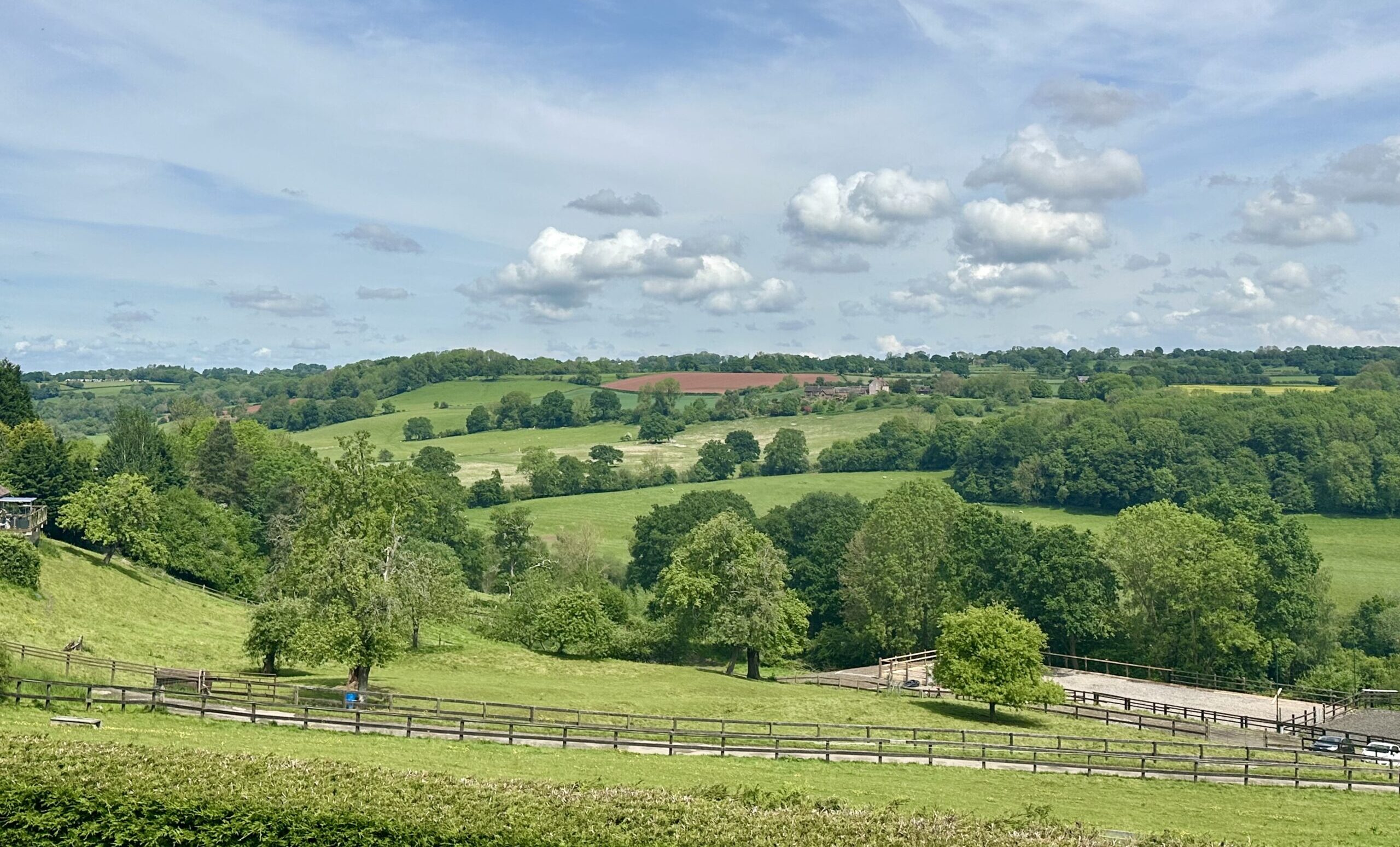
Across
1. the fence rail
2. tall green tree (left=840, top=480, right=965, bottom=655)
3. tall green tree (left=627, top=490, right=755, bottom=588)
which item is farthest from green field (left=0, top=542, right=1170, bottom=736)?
tall green tree (left=627, top=490, right=755, bottom=588)

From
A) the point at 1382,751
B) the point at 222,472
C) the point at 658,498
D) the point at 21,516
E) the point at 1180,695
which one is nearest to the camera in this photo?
the point at 1382,751

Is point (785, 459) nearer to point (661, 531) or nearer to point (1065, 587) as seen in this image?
point (661, 531)

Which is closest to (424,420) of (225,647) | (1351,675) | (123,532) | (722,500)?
(722,500)

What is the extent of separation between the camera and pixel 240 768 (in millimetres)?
22500

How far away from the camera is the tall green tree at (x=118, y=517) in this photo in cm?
6788

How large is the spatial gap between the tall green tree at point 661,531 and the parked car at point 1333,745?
191 feet

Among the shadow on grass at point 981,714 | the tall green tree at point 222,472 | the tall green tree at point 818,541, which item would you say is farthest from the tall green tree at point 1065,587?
the tall green tree at point 222,472

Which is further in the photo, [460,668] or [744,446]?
[744,446]

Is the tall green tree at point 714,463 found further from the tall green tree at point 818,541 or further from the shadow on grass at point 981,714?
the shadow on grass at point 981,714

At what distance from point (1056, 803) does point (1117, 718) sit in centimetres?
2531

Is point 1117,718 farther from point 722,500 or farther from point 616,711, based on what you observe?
point 722,500

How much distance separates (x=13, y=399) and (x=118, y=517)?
33.1m

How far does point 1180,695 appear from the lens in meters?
63.3

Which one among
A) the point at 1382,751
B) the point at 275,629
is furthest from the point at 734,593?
the point at 1382,751
